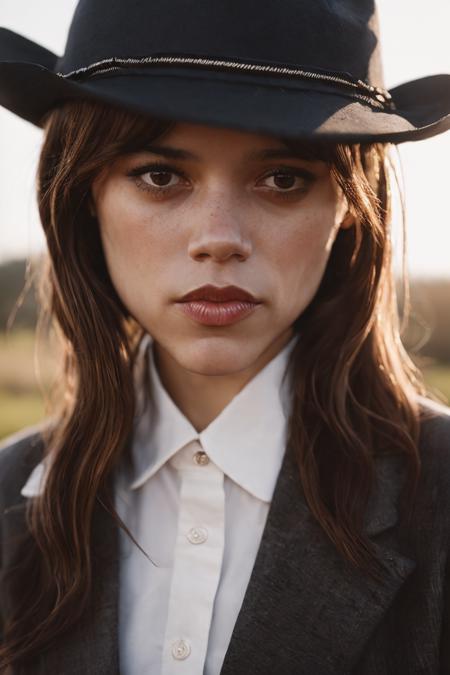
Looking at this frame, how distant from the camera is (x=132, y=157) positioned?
178 cm

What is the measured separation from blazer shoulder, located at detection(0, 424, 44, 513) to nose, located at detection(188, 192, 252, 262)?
1110mm

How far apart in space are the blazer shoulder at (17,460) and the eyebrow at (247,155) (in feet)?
3.96

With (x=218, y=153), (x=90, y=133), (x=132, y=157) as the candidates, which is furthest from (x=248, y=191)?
(x=90, y=133)

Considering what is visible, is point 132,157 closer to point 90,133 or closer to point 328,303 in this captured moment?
point 90,133

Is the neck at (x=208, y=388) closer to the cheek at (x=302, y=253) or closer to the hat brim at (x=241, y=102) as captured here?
the cheek at (x=302, y=253)

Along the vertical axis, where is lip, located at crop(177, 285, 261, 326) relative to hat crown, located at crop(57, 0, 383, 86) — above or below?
below

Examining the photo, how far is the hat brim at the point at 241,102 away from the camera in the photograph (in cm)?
147

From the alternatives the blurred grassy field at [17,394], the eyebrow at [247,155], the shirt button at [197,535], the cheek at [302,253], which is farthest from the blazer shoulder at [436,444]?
the blurred grassy field at [17,394]

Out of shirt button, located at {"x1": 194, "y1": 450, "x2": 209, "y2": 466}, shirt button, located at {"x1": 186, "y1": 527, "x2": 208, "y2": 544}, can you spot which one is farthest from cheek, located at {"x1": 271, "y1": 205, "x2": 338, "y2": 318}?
shirt button, located at {"x1": 186, "y1": 527, "x2": 208, "y2": 544}

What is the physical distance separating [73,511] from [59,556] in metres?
0.14

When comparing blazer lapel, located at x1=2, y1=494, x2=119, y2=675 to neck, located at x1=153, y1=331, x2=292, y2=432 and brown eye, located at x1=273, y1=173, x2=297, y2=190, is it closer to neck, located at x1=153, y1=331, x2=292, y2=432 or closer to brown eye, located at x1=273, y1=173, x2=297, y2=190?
neck, located at x1=153, y1=331, x2=292, y2=432

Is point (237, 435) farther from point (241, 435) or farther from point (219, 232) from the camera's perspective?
point (219, 232)

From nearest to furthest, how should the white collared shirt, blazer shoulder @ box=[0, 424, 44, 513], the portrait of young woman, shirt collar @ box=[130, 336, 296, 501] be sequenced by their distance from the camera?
1. the portrait of young woman
2. the white collared shirt
3. shirt collar @ box=[130, 336, 296, 501]
4. blazer shoulder @ box=[0, 424, 44, 513]

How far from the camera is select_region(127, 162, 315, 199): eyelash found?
1743 mm
